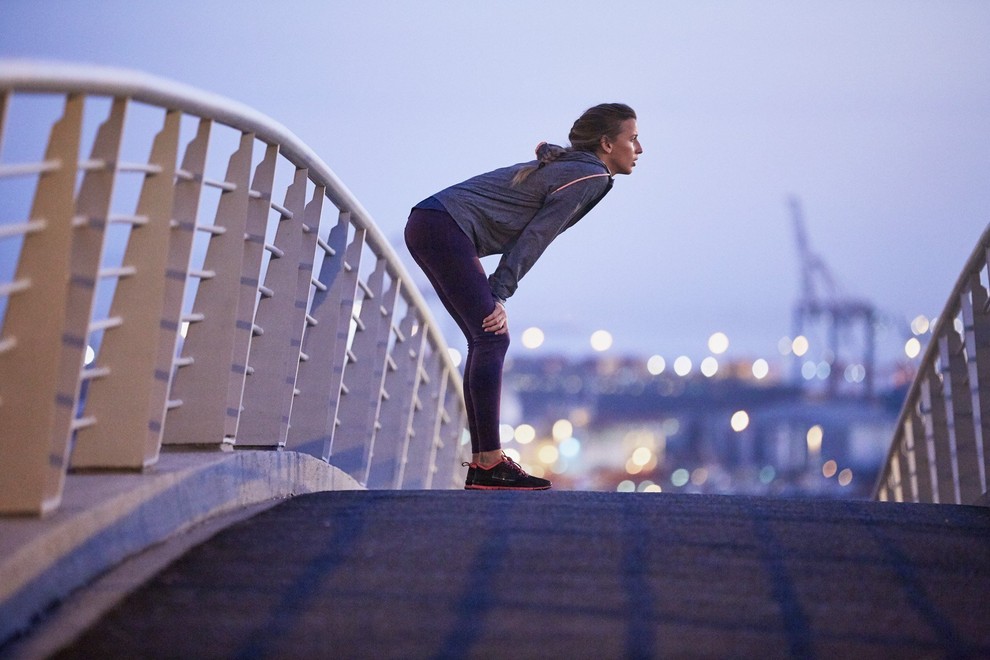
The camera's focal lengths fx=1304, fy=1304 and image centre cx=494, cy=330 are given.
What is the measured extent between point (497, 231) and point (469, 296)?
310 mm

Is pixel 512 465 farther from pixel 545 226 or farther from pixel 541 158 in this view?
pixel 541 158

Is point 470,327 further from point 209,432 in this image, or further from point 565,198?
point 209,432

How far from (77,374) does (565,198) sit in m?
2.17

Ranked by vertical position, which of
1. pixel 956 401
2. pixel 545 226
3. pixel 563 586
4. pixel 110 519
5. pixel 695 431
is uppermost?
pixel 545 226

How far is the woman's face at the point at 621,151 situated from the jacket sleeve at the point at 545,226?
0.18 metres

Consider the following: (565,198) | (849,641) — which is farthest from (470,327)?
(849,641)

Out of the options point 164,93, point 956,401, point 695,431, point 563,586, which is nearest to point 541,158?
point 164,93

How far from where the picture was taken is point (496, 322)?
15.1 ft

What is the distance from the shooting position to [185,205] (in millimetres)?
3426

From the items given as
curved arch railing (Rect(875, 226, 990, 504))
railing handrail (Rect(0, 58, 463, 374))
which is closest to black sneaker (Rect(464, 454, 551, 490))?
railing handrail (Rect(0, 58, 463, 374))

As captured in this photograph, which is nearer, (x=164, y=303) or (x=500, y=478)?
(x=164, y=303)

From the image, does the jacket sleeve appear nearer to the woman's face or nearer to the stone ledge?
the woman's face

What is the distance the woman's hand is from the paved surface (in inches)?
40.4

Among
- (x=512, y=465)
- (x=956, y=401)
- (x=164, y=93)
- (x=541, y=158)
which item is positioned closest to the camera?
(x=164, y=93)
